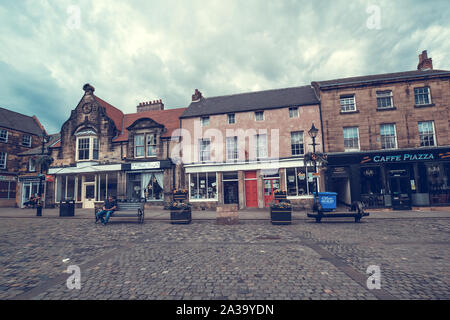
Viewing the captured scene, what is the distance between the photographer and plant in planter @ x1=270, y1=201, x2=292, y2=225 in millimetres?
10766

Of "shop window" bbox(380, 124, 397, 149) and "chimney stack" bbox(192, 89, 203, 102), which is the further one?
"chimney stack" bbox(192, 89, 203, 102)

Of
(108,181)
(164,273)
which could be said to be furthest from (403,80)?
(108,181)

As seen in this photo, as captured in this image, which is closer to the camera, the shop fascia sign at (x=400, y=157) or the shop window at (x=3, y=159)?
the shop fascia sign at (x=400, y=157)

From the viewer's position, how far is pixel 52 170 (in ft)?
67.7

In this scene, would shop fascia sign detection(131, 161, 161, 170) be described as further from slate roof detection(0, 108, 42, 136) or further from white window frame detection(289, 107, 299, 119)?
slate roof detection(0, 108, 42, 136)

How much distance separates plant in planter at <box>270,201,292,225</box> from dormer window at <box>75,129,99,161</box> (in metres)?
18.0

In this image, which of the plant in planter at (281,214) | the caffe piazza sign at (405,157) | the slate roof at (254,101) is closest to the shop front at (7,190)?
the slate roof at (254,101)

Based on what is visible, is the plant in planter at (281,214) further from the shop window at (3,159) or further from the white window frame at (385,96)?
the shop window at (3,159)

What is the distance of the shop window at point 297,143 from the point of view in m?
17.5

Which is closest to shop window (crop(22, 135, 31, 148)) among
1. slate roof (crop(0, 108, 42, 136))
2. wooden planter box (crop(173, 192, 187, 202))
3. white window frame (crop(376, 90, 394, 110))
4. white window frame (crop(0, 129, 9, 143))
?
slate roof (crop(0, 108, 42, 136))

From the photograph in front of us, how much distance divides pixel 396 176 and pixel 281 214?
11.6 metres

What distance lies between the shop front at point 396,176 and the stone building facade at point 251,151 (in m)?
2.53

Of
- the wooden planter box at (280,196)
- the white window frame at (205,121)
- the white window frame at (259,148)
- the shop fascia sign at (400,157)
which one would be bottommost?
the wooden planter box at (280,196)
